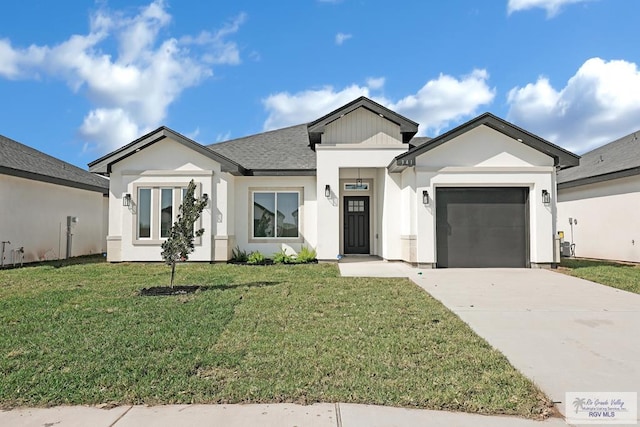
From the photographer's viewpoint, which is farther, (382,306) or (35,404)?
(382,306)

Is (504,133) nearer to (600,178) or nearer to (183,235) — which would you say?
(600,178)

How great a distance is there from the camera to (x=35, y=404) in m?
3.25

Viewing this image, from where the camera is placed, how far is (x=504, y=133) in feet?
39.0

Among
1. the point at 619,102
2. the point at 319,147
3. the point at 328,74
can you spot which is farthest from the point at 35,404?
the point at 619,102

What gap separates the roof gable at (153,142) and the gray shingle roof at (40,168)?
251 centimetres

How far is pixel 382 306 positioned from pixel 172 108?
1460 centimetres

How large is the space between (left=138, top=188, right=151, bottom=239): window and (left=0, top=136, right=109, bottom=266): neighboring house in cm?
410

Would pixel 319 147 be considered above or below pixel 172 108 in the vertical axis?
below

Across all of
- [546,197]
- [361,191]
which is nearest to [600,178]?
[546,197]

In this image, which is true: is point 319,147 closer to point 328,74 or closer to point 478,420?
point 328,74

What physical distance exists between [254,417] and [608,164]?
57.8 ft

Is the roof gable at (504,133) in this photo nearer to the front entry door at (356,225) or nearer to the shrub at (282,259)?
the front entry door at (356,225)

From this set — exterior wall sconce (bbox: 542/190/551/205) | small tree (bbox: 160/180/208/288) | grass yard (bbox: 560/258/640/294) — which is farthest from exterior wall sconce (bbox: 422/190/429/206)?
small tree (bbox: 160/180/208/288)

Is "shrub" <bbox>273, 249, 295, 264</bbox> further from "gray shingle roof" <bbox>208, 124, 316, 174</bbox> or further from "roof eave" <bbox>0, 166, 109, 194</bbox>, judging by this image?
"roof eave" <bbox>0, 166, 109, 194</bbox>
